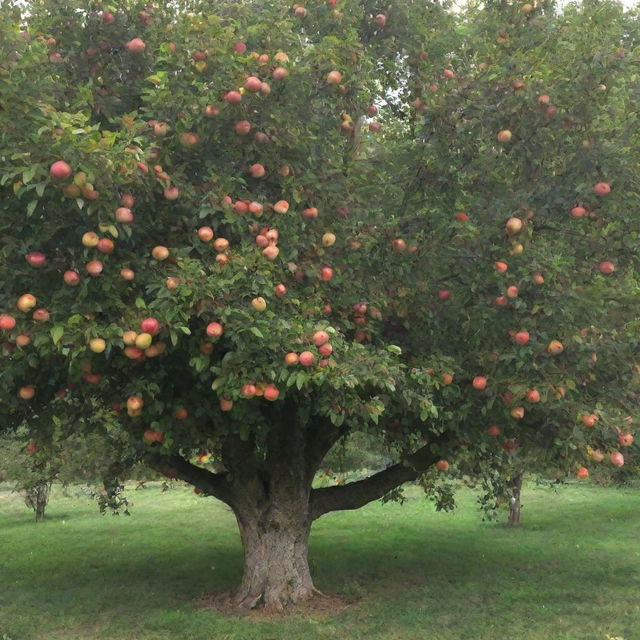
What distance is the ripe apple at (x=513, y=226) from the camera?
775cm

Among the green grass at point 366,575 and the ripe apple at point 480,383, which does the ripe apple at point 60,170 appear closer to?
the ripe apple at point 480,383

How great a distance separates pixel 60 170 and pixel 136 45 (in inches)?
117

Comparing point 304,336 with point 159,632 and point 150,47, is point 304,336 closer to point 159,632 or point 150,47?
point 150,47

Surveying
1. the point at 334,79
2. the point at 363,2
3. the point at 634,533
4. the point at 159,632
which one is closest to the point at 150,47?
the point at 334,79

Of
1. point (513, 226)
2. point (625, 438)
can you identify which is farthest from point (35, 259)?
point (625, 438)

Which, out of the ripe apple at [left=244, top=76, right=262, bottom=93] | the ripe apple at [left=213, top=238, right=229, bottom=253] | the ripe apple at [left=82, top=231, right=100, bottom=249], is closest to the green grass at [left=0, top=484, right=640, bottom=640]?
Answer: the ripe apple at [left=213, top=238, right=229, bottom=253]

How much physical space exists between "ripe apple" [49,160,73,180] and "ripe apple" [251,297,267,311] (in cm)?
205

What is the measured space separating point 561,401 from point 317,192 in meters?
3.79

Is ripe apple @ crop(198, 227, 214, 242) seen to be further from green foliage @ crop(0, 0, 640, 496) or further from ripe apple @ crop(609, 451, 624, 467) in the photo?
ripe apple @ crop(609, 451, 624, 467)

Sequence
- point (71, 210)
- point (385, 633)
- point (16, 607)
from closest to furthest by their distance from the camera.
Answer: point (71, 210) → point (385, 633) → point (16, 607)

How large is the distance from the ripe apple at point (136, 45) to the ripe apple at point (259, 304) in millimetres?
3730

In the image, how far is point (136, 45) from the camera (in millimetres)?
8023

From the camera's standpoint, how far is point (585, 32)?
8.28 metres

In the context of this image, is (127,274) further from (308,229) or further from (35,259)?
(308,229)
